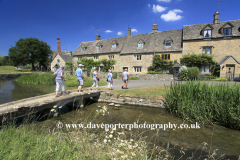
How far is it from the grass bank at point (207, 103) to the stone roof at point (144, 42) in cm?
2233

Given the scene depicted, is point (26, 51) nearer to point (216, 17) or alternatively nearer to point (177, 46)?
point (177, 46)

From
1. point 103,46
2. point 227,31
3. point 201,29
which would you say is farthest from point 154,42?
point 103,46

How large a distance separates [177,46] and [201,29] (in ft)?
17.5

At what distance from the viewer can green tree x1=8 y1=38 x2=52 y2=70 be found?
49022 mm

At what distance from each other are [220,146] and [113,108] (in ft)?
19.2

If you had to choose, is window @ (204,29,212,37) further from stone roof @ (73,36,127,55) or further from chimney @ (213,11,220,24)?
stone roof @ (73,36,127,55)

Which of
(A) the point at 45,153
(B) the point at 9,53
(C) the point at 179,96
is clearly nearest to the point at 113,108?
(C) the point at 179,96

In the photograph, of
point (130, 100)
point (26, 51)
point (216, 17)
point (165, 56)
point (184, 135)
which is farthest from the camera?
point (26, 51)

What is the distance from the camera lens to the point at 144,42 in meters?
31.6

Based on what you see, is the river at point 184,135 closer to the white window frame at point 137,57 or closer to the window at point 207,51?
the window at point 207,51

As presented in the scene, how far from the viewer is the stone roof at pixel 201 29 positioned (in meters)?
24.0

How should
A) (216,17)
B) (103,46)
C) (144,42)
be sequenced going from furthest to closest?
(103,46)
(144,42)
(216,17)

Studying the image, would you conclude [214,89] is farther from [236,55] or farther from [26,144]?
[236,55]

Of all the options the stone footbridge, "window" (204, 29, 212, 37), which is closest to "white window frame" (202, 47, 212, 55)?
"window" (204, 29, 212, 37)
